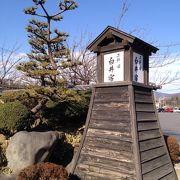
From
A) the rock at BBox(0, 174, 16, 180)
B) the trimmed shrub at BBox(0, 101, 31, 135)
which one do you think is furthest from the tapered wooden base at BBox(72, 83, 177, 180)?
the trimmed shrub at BBox(0, 101, 31, 135)

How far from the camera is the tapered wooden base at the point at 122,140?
6086 millimetres

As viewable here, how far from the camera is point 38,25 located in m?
9.04

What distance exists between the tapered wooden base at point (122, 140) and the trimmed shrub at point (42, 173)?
3.76 feet

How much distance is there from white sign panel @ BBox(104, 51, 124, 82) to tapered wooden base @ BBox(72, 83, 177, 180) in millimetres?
235

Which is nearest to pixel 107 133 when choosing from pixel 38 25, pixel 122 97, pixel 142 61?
pixel 122 97

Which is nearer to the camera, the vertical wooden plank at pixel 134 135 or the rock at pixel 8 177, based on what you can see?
the vertical wooden plank at pixel 134 135

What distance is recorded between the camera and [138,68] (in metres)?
6.92

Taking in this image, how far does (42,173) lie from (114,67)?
2.98 m

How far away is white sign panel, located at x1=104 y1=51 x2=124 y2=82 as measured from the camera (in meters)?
6.68

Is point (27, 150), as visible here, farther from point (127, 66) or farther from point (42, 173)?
point (127, 66)

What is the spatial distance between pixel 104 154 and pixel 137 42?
108 inches

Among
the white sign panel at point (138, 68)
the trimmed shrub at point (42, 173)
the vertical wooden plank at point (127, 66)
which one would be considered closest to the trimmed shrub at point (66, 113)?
the white sign panel at point (138, 68)

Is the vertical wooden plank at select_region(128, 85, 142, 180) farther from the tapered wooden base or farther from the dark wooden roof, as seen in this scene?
the dark wooden roof

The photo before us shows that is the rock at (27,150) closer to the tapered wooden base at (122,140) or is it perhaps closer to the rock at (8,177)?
the rock at (8,177)
